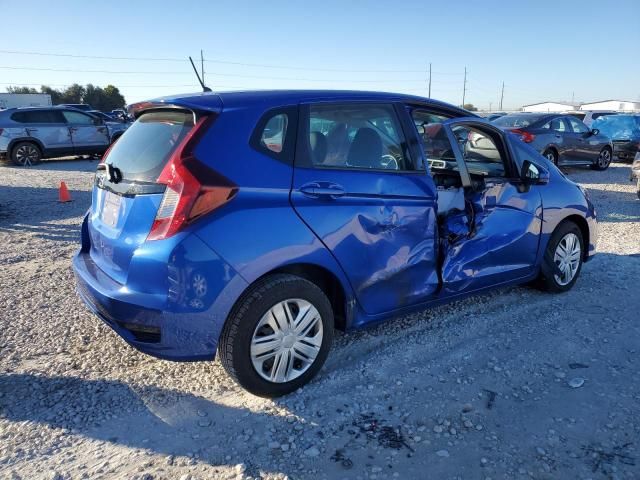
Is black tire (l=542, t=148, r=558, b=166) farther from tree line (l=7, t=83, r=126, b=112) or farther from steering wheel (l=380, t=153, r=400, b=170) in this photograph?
tree line (l=7, t=83, r=126, b=112)

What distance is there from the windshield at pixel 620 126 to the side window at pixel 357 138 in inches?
674

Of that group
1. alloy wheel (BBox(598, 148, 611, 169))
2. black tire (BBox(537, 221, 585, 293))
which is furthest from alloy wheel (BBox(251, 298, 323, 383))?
alloy wheel (BBox(598, 148, 611, 169))

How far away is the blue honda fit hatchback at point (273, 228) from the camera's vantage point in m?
2.61

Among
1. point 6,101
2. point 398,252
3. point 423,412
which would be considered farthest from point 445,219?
point 6,101

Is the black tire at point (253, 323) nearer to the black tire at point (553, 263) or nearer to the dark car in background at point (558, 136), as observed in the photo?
the black tire at point (553, 263)

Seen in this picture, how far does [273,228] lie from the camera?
108 inches

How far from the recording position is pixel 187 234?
255cm

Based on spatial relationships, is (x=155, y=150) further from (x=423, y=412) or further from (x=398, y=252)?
(x=423, y=412)

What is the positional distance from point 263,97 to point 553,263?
10.3 ft

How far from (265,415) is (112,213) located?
4.86ft

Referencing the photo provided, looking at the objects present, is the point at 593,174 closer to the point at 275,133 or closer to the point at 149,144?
the point at 275,133

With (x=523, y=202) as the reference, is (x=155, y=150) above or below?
above

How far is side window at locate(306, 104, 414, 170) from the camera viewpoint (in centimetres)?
310

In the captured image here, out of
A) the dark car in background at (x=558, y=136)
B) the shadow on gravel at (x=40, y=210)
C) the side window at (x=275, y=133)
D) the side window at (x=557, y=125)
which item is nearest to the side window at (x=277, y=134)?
the side window at (x=275, y=133)
